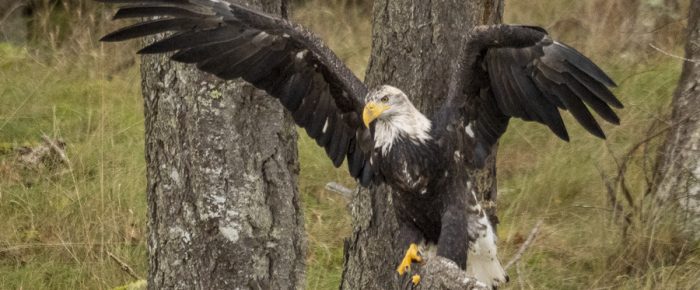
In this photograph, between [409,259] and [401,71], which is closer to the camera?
[409,259]

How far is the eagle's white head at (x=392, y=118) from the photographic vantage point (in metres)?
4.50

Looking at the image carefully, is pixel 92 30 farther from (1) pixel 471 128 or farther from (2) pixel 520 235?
(1) pixel 471 128

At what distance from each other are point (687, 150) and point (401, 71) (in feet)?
6.34

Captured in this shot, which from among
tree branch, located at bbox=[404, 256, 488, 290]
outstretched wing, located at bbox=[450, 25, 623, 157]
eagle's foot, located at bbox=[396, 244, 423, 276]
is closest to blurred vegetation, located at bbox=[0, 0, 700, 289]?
eagle's foot, located at bbox=[396, 244, 423, 276]

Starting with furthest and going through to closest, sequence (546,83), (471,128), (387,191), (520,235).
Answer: (520,235), (387,191), (471,128), (546,83)

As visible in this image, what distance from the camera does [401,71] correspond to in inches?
197

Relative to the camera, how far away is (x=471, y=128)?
4797 millimetres

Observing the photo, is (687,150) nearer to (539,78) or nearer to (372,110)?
(539,78)

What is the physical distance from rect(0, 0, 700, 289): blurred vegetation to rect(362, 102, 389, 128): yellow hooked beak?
50.6 inches

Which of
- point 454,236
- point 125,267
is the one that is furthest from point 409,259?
point 125,267

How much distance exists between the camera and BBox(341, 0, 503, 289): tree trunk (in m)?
4.89

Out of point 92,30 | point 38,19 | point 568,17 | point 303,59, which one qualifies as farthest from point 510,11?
point 303,59

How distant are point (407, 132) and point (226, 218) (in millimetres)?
876

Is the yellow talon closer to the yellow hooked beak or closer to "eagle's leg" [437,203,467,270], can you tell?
"eagle's leg" [437,203,467,270]
